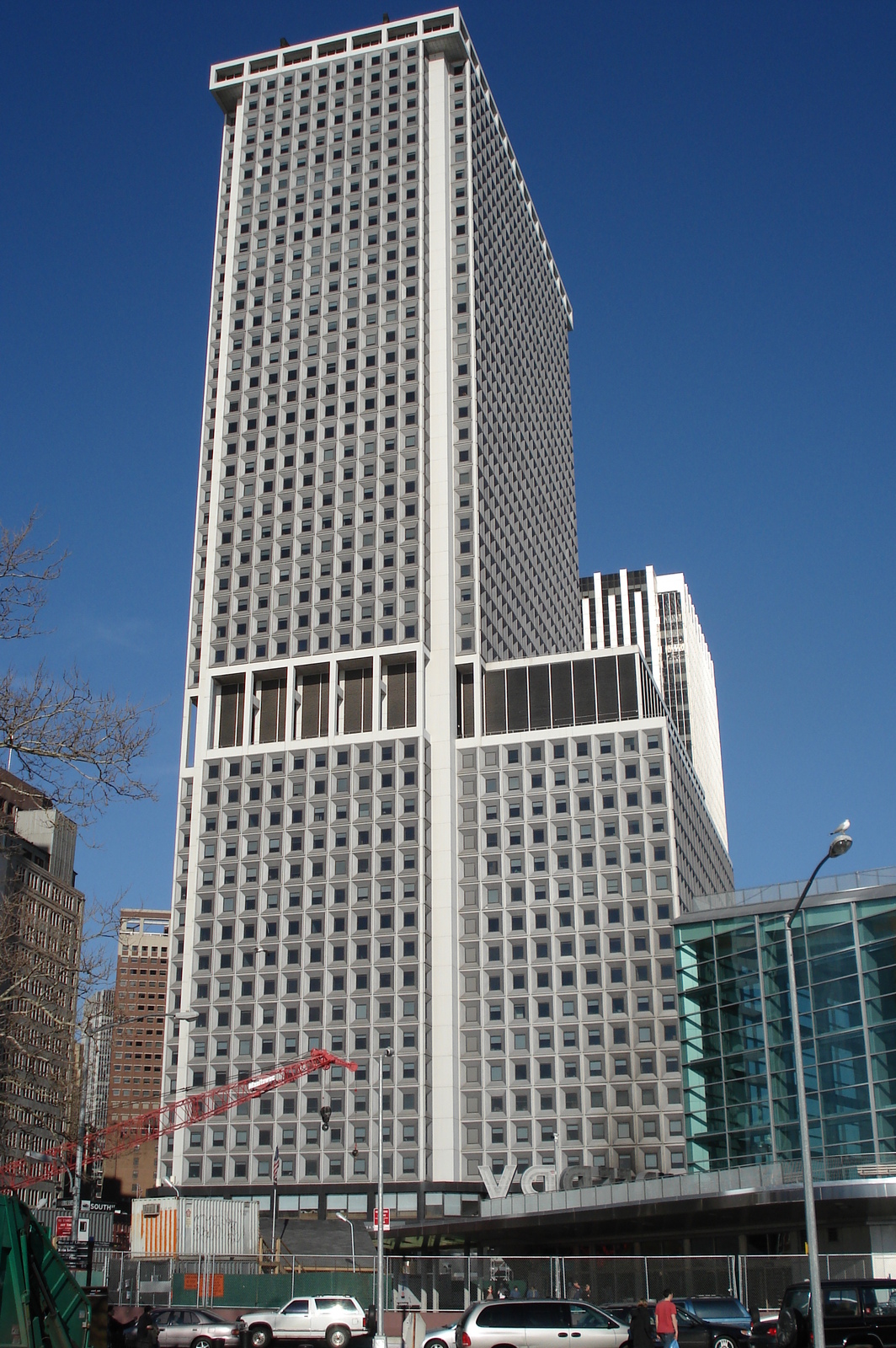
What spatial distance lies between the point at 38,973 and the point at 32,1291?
14.9 m

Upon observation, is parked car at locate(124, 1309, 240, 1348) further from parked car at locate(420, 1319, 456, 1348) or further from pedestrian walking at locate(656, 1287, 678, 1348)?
pedestrian walking at locate(656, 1287, 678, 1348)

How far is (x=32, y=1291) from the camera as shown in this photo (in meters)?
16.2

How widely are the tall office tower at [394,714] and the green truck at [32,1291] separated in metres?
89.6

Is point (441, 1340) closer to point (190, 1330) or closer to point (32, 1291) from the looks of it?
point (190, 1330)

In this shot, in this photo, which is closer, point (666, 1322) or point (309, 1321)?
point (666, 1322)

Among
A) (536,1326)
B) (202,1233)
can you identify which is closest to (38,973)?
(536,1326)

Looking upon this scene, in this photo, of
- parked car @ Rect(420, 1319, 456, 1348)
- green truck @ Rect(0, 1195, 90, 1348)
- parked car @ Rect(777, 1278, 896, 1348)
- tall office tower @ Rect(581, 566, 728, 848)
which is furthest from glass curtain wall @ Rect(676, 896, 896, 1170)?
tall office tower @ Rect(581, 566, 728, 848)

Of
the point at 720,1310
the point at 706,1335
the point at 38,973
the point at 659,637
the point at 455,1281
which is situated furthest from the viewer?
the point at 659,637

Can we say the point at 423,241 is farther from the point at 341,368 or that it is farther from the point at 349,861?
the point at 349,861

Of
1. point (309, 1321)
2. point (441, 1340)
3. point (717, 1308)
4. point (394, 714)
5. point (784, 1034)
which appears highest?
point (394, 714)

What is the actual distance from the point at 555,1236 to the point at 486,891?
1674 inches

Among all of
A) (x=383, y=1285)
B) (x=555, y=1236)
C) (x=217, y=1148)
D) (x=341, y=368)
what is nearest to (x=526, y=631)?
→ (x=341, y=368)

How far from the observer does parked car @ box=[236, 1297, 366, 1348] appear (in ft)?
144

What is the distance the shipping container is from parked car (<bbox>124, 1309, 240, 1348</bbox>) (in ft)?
70.9
